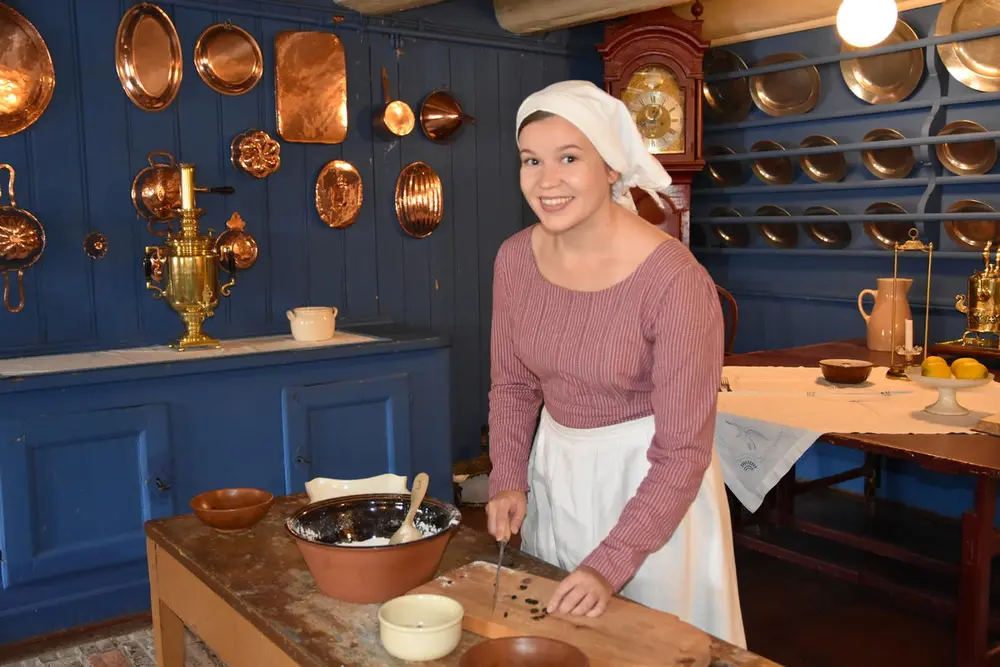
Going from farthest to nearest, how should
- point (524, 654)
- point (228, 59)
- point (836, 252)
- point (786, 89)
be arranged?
point (786, 89), point (836, 252), point (228, 59), point (524, 654)

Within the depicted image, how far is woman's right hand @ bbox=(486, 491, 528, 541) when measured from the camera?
1.56 meters

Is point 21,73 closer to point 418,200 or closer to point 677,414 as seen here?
point 418,200

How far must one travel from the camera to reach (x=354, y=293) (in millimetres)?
4160

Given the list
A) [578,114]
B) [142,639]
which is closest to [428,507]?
[578,114]

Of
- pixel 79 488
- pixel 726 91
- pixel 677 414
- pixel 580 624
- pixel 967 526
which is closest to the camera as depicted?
pixel 580 624

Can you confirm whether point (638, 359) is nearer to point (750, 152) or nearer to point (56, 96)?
point (56, 96)

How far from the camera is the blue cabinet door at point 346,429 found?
331 centimetres

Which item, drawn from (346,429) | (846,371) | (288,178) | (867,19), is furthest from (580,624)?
(288,178)

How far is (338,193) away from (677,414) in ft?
9.42

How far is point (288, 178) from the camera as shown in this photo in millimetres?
3914

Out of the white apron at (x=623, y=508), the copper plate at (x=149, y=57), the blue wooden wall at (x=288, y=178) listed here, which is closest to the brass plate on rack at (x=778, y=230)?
the blue wooden wall at (x=288, y=178)

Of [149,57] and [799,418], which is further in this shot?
[149,57]

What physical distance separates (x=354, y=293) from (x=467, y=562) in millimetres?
2808

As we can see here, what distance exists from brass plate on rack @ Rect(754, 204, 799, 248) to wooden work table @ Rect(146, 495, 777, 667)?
327cm
